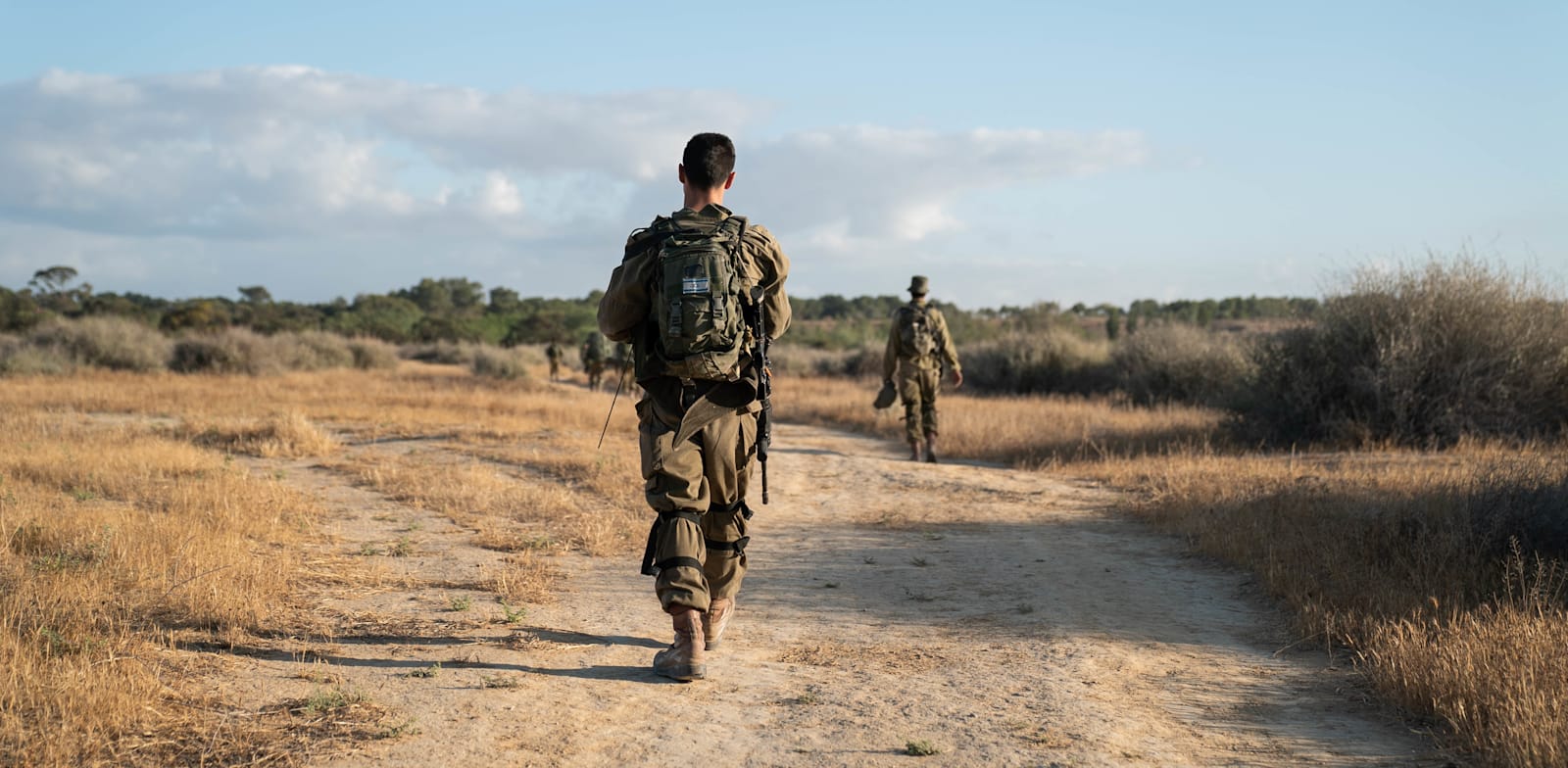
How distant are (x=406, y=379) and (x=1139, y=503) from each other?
750 inches

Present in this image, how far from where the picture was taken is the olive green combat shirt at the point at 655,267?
4.59m

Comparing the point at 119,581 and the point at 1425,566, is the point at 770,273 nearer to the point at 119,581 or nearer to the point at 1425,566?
the point at 119,581

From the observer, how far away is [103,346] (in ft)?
78.7

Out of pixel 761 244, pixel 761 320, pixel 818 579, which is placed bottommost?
pixel 818 579

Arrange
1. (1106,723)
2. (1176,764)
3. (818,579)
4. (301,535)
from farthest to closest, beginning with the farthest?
(301,535), (818,579), (1106,723), (1176,764)

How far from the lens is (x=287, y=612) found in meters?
5.43

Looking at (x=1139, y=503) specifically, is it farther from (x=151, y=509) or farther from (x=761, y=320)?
(x=151, y=509)

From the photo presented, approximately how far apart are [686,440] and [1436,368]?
11368 millimetres

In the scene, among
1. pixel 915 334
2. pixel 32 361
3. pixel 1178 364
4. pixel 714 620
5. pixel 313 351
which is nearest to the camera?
pixel 714 620

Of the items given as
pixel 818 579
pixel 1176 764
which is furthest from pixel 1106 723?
pixel 818 579

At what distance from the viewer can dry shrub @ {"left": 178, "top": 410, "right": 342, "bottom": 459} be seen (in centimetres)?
1138

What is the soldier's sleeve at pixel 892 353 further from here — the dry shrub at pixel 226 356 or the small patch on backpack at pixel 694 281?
the dry shrub at pixel 226 356

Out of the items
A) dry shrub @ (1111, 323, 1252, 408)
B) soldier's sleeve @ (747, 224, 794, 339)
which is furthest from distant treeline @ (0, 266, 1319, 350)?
soldier's sleeve @ (747, 224, 794, 339)

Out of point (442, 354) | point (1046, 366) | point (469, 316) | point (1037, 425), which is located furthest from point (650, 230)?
point (469, 316)
